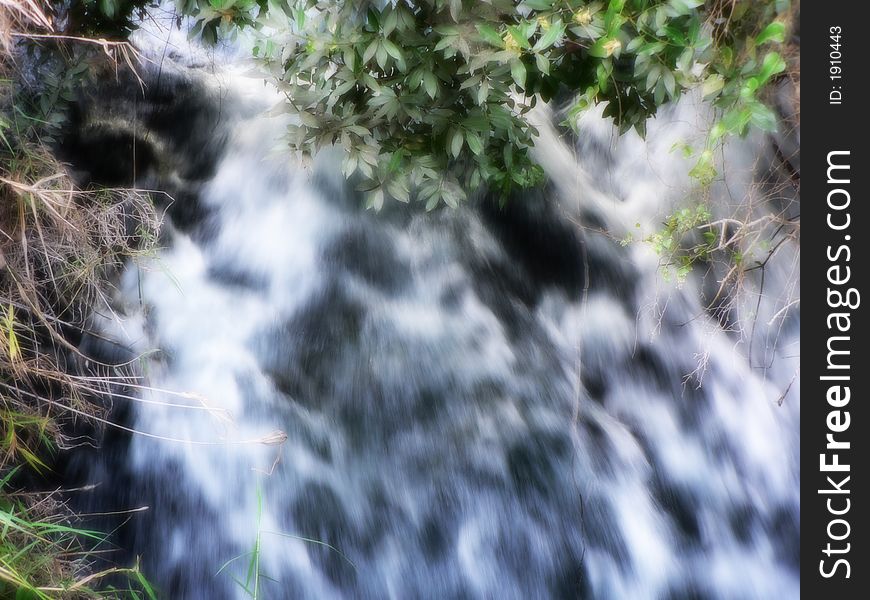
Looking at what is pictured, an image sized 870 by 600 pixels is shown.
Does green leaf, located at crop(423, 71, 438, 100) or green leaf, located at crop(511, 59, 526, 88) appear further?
green leaf, located at crop(423, 71, 438, 100)

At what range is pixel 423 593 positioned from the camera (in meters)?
2.35

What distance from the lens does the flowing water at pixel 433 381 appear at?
2340 millimetres

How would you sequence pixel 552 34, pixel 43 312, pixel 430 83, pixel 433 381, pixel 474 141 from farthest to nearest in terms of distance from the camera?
pixel 433 381
pixel 43 312
pixel 474 141
pixel 430 83
pixel 552 34

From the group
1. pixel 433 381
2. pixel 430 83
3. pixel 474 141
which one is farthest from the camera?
pixel 433 381

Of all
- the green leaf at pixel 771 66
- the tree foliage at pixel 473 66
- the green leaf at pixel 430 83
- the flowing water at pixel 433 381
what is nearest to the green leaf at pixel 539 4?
the tree foliage at pixel 473 66

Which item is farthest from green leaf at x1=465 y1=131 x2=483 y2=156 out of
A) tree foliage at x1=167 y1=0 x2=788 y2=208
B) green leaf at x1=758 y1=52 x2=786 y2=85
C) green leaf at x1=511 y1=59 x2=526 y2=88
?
green leaf at x1=758 y1=52 x2=786 y2=85

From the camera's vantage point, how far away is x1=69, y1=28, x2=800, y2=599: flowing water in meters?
2.34

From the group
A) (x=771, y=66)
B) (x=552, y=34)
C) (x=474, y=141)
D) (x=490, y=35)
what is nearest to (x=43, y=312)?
(x=474, y=141)

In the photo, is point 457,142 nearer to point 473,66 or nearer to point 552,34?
point 473,66

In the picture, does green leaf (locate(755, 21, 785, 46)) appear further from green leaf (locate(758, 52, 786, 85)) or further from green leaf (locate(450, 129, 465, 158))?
green leaf (locate(450, 129, 465, 158))

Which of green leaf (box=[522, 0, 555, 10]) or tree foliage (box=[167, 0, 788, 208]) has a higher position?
green leaf (box=[522, 0, 555, 10])

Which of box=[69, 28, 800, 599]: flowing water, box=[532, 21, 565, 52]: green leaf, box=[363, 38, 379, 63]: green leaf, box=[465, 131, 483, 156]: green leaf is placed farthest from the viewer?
box=[69, 28, 800, 599]: flowing water

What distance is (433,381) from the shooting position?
2557 millimetres
